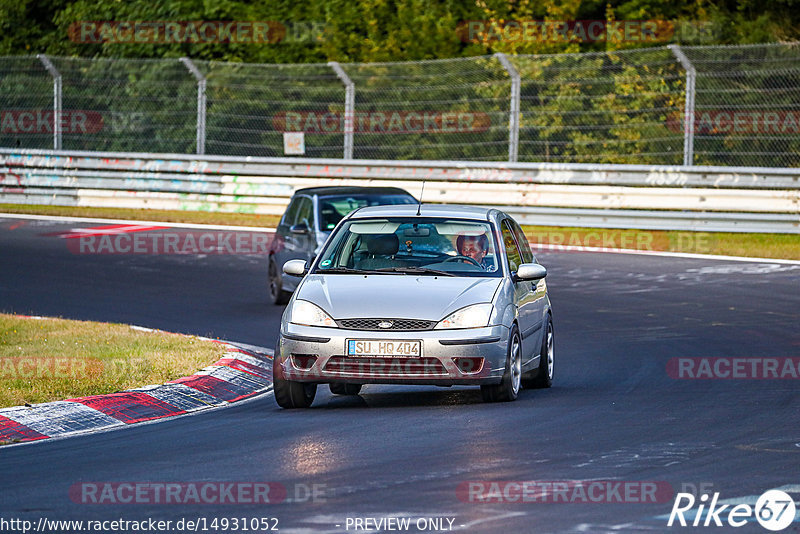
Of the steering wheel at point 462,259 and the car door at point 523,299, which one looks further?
the steering wheel at point 462,259

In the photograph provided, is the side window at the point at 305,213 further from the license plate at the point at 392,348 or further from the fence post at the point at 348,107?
the fence post at the point at 348,107

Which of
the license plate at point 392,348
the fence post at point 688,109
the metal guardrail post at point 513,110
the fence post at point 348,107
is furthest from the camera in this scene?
the fence post at point 348,107

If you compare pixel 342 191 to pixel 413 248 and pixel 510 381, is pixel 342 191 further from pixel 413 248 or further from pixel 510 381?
pixel 510 381

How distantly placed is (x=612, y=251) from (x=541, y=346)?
11.1 meters

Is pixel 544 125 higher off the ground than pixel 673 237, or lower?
higher

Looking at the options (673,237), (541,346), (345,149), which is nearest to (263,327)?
(541,346)

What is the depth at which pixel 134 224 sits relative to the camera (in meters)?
27.0

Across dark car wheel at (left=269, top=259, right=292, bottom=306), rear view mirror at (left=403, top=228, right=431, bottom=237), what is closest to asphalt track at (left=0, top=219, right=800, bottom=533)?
rear view mirror at (left=403, top=228, right=431, bottom=237)

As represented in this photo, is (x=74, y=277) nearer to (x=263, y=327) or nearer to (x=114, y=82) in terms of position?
(x=263, y=327)

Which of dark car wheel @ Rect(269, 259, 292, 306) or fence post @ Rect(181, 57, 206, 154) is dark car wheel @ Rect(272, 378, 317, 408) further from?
fence post @ Rect(181, 57, 206, 154)

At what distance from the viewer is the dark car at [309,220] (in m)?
17.0

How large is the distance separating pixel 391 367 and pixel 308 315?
72 centimetres

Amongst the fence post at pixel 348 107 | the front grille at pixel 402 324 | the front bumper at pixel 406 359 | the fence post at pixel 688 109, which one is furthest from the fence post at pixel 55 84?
the front grille at pixel 402 324

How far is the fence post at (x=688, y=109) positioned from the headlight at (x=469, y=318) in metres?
13.9
